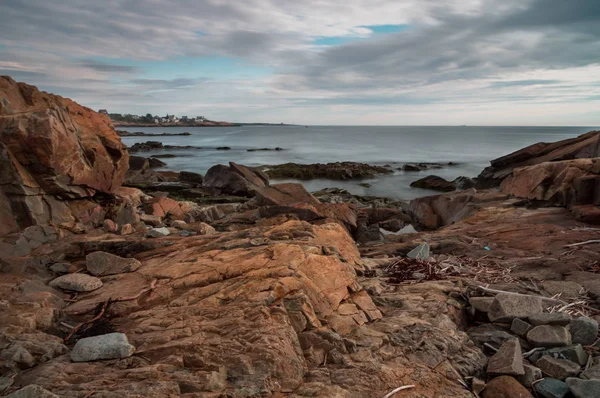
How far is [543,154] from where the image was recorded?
89.4ft

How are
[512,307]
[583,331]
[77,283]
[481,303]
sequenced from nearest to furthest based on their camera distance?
[583,331] < [77,283] < [512,307] < [481,303]

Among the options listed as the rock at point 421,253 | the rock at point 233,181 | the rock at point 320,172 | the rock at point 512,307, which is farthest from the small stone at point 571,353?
the rock at point 320,172

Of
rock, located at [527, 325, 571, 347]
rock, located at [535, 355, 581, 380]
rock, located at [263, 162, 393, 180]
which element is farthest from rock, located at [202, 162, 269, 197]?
rock, located at [535, 355, 581, 380]

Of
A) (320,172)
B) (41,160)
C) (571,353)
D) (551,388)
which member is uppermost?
(41,160)

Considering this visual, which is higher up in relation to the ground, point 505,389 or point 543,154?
point 543,154

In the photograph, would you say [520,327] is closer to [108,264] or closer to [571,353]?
[571,353]

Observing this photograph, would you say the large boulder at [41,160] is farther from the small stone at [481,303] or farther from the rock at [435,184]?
the rock at [435,184]

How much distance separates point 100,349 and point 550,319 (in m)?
5.51

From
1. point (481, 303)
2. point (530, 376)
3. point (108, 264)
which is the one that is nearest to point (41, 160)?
point (108, 264)

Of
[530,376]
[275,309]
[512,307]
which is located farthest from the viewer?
[512,307]

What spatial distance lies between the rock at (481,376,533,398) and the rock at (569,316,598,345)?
1523 millimetres

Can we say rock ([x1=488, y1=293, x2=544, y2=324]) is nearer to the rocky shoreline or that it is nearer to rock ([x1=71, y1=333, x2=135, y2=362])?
the rocky shoreline

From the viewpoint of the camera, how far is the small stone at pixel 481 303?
5.75 metres

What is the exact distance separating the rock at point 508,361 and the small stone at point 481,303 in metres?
1.23
